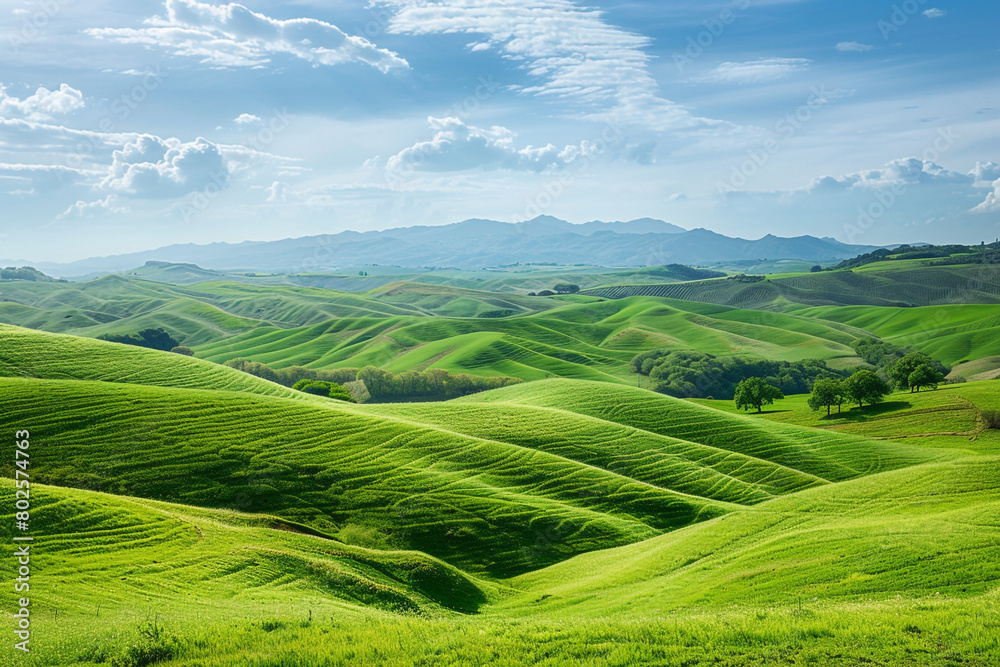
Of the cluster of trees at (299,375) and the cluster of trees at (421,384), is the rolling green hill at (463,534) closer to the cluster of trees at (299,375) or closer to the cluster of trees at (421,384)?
the cluster of trees at (421,384)

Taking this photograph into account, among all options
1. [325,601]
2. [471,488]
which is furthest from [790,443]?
[325,601]

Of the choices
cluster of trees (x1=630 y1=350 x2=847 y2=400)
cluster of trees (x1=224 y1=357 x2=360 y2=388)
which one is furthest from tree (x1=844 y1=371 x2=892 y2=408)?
cluster of trees (x1=224 y1=357 x2=360 y2=388)

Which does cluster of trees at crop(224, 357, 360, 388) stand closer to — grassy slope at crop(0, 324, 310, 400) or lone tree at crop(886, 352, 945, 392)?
grassy slope at crop(0, 324, 310, 400)

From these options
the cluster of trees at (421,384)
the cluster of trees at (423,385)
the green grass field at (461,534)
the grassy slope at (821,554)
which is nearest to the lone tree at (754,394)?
the green grass field at (461,534)

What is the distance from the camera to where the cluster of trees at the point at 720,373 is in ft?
594

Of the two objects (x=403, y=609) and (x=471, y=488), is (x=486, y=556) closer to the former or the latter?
(x=471, y=488)

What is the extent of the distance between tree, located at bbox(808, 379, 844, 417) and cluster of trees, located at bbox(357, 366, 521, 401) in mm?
82981

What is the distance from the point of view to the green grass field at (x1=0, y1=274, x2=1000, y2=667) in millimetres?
18062

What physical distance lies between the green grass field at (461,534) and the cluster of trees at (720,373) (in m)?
98.3

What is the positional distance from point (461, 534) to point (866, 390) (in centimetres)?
9327

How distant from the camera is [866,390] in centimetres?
10906

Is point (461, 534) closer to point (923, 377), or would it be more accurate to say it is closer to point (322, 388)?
point (322, 388)

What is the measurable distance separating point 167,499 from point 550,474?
30.8 metres

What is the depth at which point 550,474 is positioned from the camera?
56.3m
